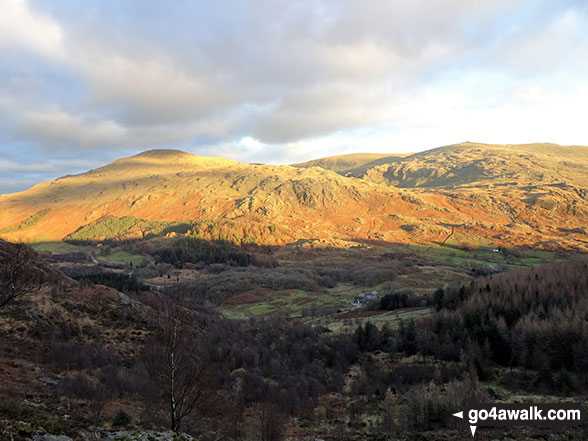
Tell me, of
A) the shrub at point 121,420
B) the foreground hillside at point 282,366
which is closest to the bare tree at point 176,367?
the foreground hillside at point 282,366

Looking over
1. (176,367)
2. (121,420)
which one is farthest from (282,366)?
(176,367)

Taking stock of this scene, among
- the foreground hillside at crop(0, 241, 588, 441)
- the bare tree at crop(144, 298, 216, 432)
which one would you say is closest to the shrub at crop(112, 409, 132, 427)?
the foreground hillside at crop(0, 241, 588, 441)

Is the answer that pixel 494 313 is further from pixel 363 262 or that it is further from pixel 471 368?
pixel 363 262

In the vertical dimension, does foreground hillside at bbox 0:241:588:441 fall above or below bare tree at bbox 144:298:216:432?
below

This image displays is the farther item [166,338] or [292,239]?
[292,239]

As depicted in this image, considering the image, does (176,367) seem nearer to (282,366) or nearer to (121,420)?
(121,420)

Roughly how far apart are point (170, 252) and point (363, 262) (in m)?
81.2

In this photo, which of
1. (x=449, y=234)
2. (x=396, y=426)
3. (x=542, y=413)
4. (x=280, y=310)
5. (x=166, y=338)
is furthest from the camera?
(x=449, y=234)

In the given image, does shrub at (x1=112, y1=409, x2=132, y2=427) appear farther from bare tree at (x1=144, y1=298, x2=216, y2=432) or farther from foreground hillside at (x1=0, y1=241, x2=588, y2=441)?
bare tree at (x1=144, y1=298, x2=216, y2=432)

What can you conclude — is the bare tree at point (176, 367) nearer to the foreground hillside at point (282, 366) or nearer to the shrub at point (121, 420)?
the foreground hillside at point (282, 366)

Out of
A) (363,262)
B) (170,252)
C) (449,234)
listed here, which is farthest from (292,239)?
(449,234)

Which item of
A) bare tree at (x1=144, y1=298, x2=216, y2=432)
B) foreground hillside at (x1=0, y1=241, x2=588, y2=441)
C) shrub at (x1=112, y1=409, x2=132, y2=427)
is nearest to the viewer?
bare tree at (x1=144, y1=298, x2=216, y2=432)

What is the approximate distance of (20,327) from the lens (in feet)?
98.1

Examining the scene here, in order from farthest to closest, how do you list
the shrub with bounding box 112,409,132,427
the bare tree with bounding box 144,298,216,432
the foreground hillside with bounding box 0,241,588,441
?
the shrub with bounding box 112,409,132,427, the foreground hillside with bounding box 0,241,588,441, the bare tree with bounding box 144,298,216,432
